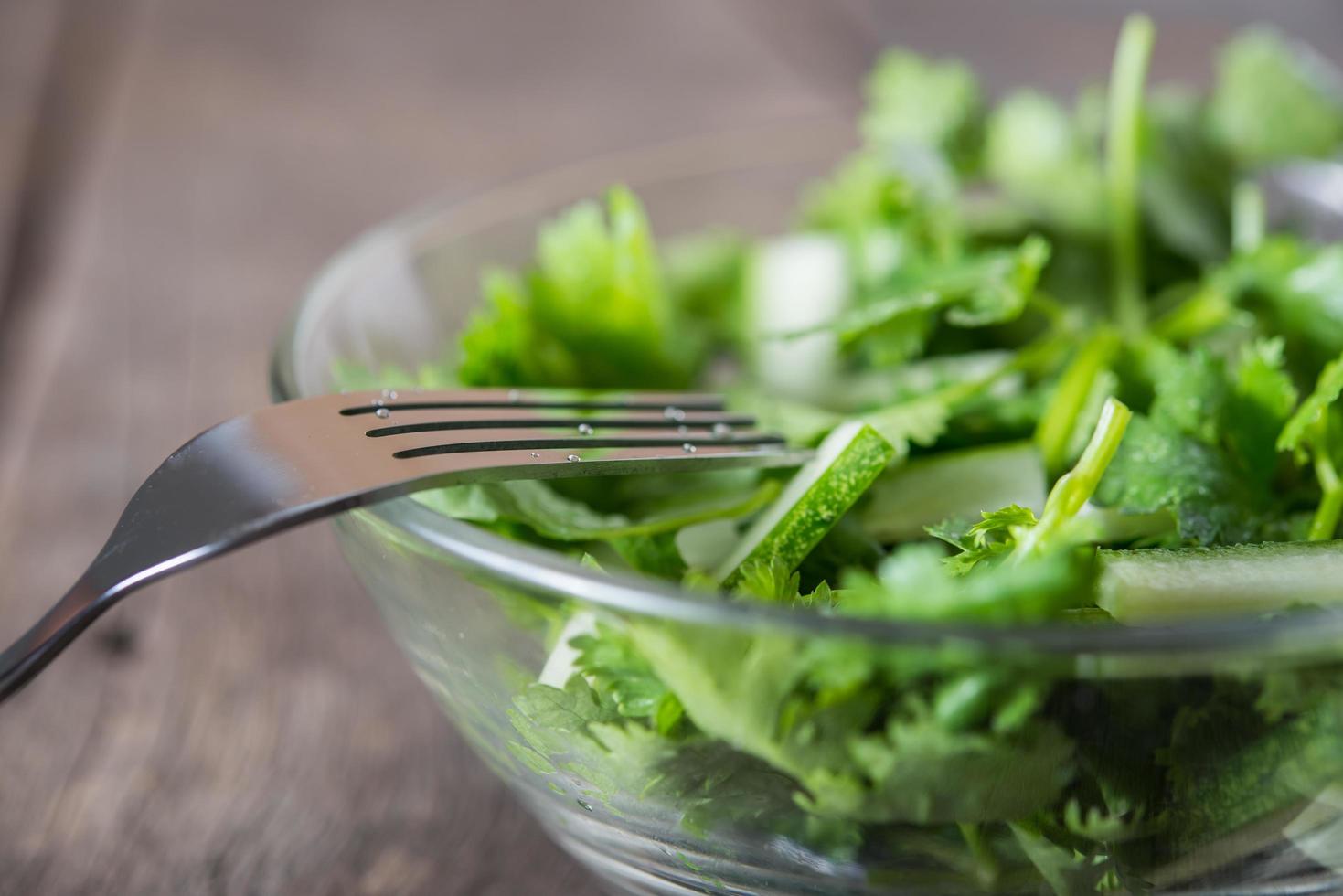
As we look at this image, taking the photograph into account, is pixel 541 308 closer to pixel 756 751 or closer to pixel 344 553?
pixel 344 553

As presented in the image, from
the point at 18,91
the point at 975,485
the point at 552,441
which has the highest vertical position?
the point at 18,91

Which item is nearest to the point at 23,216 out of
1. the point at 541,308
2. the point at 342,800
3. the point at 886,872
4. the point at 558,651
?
the point at 541,308

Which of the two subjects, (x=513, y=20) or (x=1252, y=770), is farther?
(x=513, y=20)

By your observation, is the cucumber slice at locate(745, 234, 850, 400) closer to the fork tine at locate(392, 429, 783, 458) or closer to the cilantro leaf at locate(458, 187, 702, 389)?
the cilantro leaf at locate(458, 187, 702, 389)

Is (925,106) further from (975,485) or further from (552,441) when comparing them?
(552,441)

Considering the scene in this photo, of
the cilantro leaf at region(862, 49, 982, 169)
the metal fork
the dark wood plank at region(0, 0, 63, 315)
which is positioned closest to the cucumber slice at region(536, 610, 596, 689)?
the metal fork

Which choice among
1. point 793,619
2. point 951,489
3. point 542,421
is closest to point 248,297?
point 542,421

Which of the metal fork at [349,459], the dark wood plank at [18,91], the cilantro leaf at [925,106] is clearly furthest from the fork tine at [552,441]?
the dark wood plank at [18,91]
